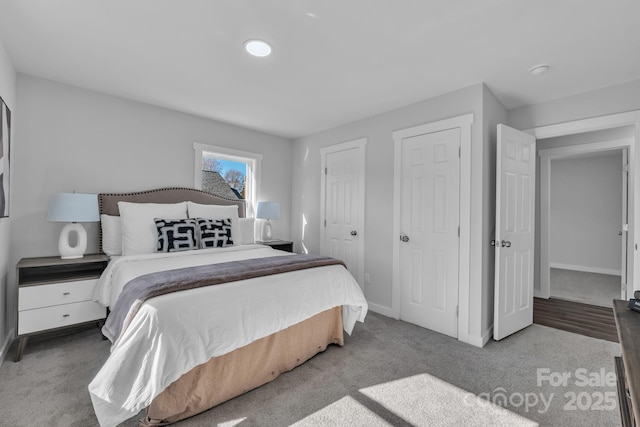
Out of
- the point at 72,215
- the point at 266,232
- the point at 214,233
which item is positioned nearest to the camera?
the point at 72,215

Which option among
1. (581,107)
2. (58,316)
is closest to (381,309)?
(581,107)

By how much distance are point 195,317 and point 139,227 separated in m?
1.71

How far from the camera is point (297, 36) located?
2.09 meters

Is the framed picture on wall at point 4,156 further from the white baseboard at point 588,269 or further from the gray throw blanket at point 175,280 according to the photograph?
the white baseboard at point 588,269

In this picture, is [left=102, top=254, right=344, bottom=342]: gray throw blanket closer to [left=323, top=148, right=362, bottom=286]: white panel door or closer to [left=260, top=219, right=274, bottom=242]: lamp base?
[left=323, top=148, right=362, bottom=286]: white panel door

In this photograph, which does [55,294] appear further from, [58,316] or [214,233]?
[214,233]

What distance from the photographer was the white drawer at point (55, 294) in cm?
235

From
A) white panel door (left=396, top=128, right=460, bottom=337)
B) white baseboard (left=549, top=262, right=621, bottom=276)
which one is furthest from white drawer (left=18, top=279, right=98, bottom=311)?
white baseboard (left=549, top=262, right=621, bottom=276)

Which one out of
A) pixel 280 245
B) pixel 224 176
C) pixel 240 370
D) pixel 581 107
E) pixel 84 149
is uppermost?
pixel 581 107

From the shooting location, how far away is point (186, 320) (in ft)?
5.42

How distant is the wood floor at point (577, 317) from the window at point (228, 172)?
13.1 feet

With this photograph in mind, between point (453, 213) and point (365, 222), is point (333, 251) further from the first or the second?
point (453, 213)

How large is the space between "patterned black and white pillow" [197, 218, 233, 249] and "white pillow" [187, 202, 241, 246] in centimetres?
12

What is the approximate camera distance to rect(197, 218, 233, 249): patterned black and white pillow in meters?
3.18
